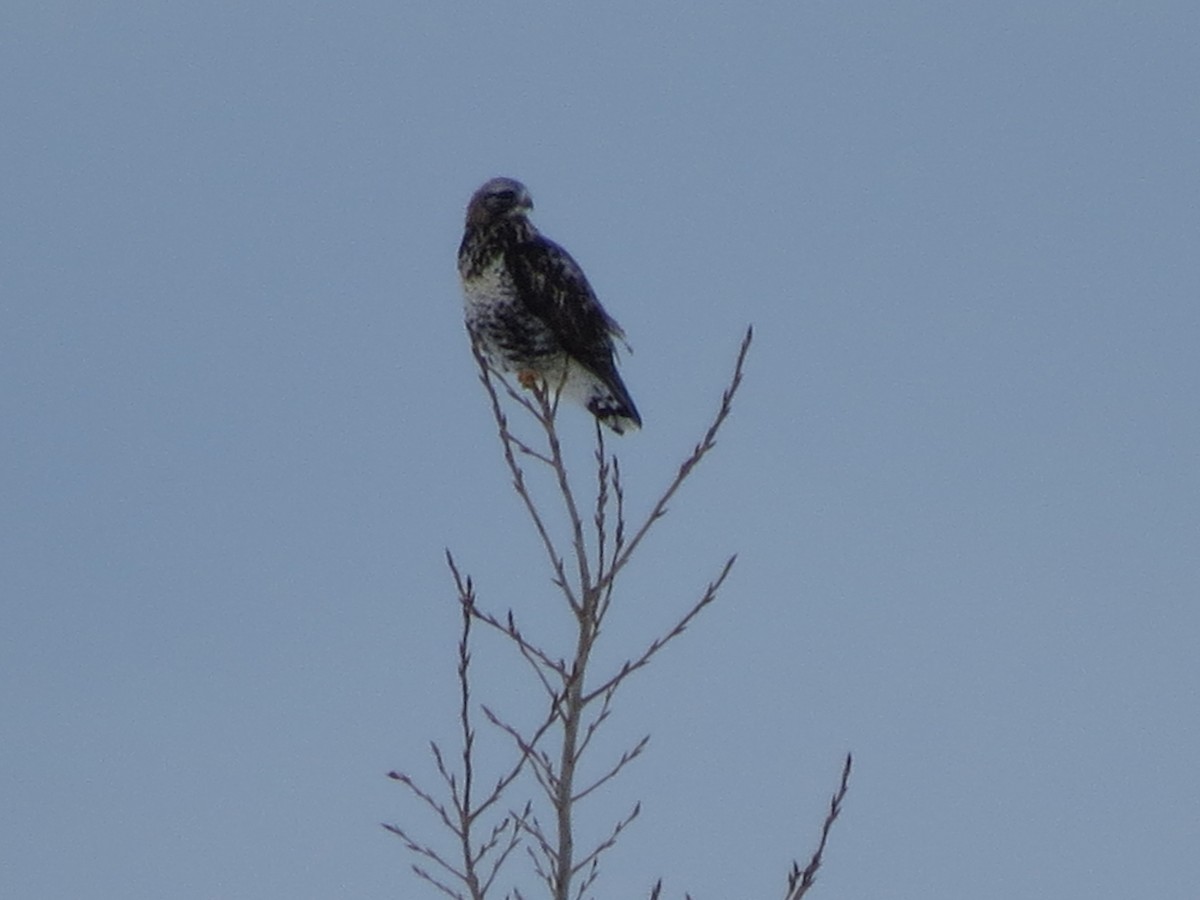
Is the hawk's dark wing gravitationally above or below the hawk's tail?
above

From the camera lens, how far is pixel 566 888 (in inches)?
171

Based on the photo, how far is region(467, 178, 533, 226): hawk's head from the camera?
9.87 m

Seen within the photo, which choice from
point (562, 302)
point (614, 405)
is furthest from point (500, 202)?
point (614, 405)

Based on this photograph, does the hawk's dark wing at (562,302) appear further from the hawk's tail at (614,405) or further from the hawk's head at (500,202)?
the hawk's head at (500,202)

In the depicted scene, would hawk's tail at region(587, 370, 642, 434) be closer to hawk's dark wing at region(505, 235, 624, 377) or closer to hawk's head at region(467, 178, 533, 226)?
hawk's dark wing at region(505, 235, 624, 377)

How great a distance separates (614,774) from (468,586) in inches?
22.5

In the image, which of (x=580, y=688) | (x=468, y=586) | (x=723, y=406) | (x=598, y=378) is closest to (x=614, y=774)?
(x=580, y=688)

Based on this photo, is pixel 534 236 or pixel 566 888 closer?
pixel 566 888

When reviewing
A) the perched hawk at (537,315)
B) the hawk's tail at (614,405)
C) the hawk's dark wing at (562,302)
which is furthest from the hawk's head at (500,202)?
the hawk's tail at (614,405)

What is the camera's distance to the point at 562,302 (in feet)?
31.7

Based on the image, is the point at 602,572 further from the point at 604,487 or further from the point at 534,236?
the point at 534,236

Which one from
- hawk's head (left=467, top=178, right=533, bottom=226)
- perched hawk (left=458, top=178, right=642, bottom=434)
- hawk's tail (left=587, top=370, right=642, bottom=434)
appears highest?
hawk's head (left=467, top=178, right=533, bottom=226)

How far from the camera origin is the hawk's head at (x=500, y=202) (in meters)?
9.87

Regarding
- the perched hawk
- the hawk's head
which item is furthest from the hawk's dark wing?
the hawk's head
